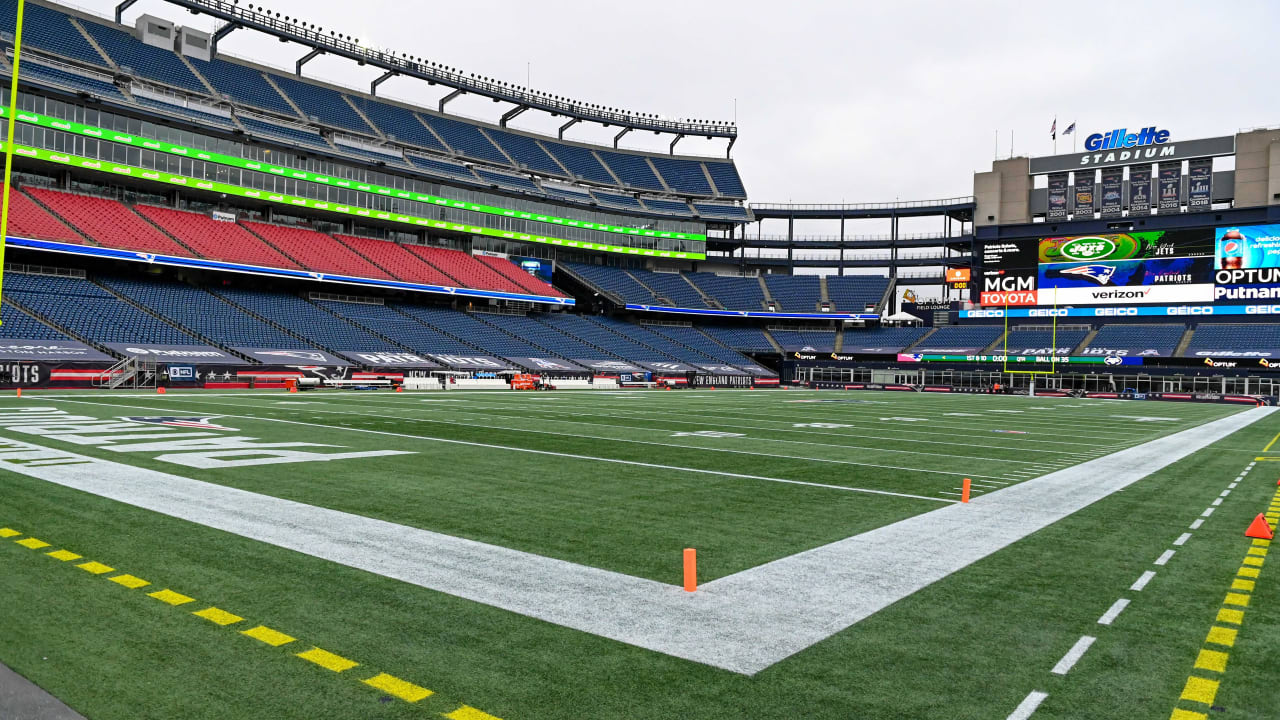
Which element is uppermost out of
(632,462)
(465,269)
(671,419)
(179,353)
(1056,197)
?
(1056,197)

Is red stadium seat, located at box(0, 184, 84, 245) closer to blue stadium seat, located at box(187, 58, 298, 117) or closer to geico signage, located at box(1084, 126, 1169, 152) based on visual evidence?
blue stadium seat, located at box(187, 58, 298, 117)

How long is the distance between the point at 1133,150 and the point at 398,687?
78132 mm

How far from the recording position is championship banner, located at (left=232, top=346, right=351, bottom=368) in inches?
1599

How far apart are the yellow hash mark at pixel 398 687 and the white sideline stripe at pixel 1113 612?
15.6 feet

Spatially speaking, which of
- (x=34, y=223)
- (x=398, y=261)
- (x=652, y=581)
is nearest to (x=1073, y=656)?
(x=652, y=581)

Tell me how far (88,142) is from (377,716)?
175 feet

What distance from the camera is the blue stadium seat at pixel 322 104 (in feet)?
194

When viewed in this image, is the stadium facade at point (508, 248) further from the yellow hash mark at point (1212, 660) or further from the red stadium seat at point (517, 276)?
the yellow hash mark at point (1212, 660)

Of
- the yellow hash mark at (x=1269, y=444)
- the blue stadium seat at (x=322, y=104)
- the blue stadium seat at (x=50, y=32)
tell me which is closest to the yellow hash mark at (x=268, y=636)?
the yellow hash mark at (x=1269, y=444)

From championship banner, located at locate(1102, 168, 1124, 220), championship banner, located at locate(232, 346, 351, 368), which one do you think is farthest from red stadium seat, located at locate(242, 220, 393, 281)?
championship banner, located at locate(1102, 168, 1124, 220)

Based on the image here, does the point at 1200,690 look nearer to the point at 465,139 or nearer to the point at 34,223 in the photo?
the point at 34,223

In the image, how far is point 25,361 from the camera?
101 ft

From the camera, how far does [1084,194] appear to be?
67750 mm

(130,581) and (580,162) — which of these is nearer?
(130,581)
